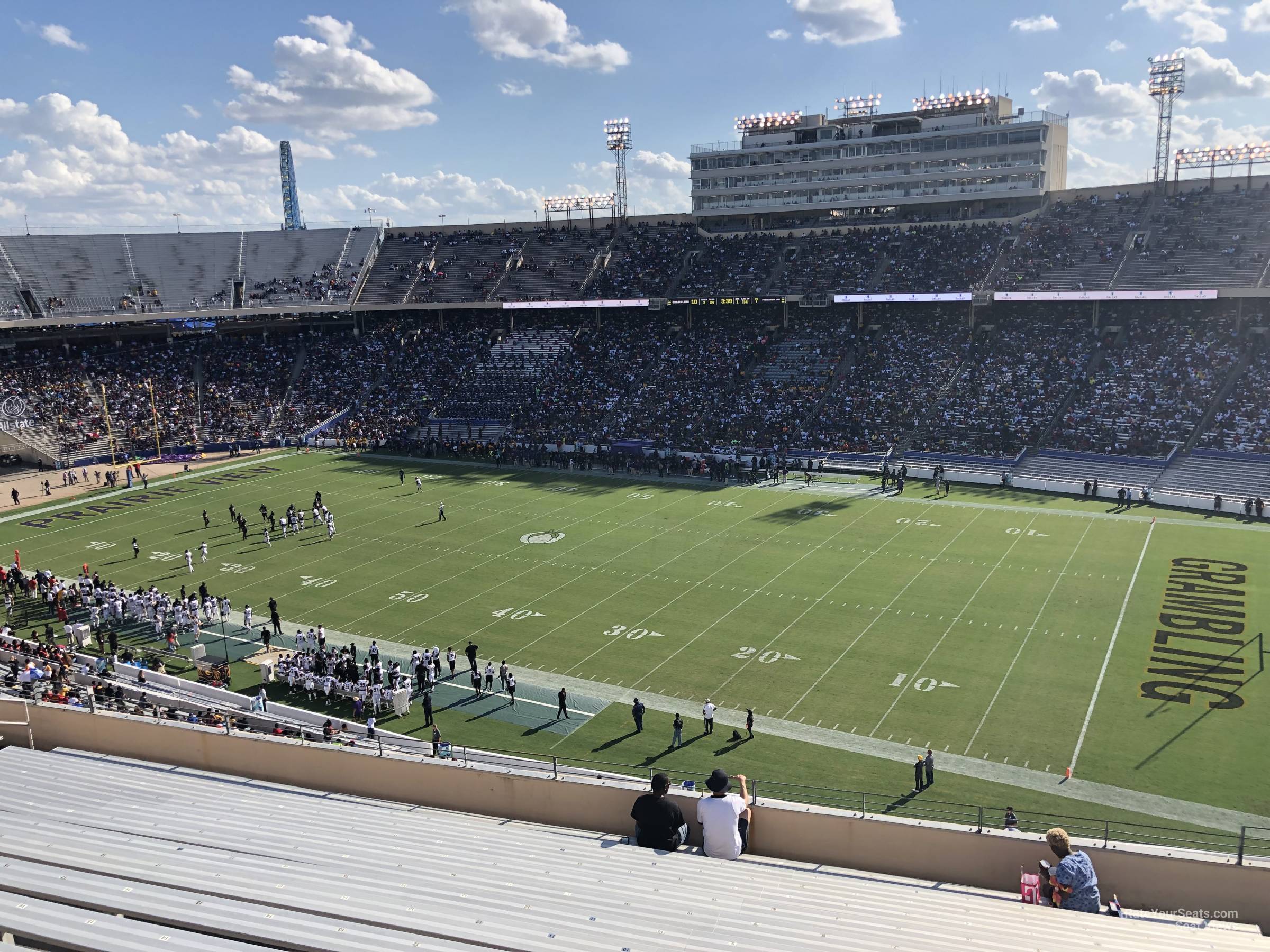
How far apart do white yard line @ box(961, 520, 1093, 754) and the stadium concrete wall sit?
30.0 feet

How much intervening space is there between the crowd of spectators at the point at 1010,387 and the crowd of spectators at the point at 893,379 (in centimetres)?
101

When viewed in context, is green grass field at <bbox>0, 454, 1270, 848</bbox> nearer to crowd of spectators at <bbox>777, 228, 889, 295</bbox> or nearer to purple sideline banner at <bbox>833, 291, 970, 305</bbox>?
purple sideline banner at <bbox>833, 291, 970, 305</bbox>

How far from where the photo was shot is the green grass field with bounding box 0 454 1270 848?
17844 mm

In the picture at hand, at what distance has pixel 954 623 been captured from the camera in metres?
24.0

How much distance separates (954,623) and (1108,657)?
11.9 ft

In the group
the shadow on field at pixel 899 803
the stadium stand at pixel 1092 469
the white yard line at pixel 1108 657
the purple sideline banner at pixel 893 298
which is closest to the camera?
the shadow on field at pixel 899 803

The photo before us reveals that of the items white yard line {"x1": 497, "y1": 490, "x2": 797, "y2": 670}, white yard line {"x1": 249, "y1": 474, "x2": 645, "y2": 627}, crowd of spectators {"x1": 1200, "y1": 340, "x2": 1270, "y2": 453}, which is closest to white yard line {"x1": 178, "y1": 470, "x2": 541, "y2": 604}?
white yard line {"x1": 249, "y1": 474, "x2": 645, "y2": 627}

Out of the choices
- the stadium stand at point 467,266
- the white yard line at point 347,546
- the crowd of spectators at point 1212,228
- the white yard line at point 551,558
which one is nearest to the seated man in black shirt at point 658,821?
the white yard line at point 551,558

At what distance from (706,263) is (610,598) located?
1482 inches

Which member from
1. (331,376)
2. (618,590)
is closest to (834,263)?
(331,376)

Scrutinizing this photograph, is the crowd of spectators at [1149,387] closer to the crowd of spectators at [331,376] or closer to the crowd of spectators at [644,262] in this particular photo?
the crowd of spectators at [644,262]

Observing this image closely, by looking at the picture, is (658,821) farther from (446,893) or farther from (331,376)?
(331,376)

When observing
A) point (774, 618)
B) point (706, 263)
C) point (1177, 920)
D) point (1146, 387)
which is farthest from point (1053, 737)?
point (706, 263)

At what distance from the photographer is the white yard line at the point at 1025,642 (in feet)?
60.7
